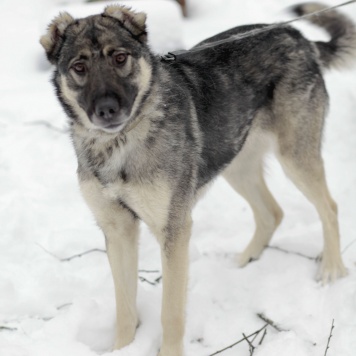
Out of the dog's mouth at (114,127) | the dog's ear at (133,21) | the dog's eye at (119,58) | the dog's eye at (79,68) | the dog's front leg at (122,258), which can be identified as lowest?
the dog's front leg at (122,258)

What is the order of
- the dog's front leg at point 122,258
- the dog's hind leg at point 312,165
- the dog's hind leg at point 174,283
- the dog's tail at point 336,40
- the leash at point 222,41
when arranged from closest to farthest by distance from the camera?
the dog's hind leg at point 174,283 → the dog's front leg at point 122,258 → the leash at point 222,41 → the dog's hind leg at point 312,165 → the dog's tail at point 336,40

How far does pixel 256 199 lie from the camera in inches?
188

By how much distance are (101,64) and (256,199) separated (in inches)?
83.7

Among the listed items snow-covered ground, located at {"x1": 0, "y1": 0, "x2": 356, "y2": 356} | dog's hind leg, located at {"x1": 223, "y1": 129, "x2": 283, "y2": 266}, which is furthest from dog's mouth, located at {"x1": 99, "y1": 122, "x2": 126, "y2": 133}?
dog's hind leg, located at {"x1": 223, "y1": 129, "x2": 283, "y2": 266}

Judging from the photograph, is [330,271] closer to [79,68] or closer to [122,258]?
[122,258]

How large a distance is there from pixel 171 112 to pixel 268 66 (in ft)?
3.19

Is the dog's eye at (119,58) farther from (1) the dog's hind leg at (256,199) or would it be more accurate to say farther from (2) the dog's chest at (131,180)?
(1) the dog's hind leg at (256,199)

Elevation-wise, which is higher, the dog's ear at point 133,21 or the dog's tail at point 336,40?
the dog's ear at point 133,21

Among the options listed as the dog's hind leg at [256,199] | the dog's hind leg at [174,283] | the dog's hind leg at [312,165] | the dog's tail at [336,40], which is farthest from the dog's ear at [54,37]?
the dog's tail at [336,40]

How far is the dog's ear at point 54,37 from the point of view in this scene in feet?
10.9

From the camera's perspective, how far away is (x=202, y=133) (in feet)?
12.3

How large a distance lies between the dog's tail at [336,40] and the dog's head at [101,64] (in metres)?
1.62

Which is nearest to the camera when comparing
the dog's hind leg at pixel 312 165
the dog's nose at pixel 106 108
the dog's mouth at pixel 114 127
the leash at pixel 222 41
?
the dog's nose at pixel 106 108

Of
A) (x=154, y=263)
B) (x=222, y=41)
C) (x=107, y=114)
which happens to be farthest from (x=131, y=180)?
(x=154, y=263)
